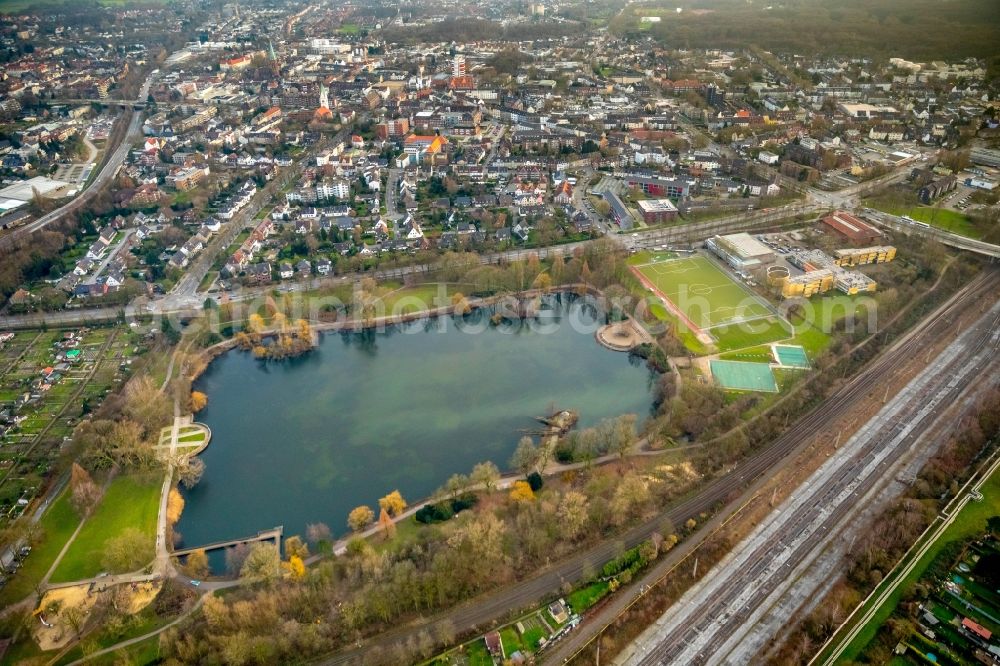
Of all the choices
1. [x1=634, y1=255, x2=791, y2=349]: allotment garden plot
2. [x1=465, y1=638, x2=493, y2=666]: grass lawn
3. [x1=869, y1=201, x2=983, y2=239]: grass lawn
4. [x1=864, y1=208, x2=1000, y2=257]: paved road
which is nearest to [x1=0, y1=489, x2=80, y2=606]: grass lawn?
[x1=465, y1=638, x2=493, y2=666]: grass lawn

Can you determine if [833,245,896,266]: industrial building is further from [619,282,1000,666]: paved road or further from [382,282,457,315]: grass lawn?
[382,282,457,315]: grass lawn

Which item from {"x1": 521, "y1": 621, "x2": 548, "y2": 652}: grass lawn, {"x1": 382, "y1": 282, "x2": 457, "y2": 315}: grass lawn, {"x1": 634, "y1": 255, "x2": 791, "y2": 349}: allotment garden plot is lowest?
{"x1": 521, "y1": 621, "x2": 548, "y2": 652}: grass lawn

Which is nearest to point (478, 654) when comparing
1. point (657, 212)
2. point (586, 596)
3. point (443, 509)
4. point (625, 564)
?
point (586, 596)

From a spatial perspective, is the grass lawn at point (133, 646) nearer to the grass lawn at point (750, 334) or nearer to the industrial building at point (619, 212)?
the grass lawn at point (750, 334)

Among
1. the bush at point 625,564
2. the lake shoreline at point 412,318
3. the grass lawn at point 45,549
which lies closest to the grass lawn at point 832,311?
the lake shoreline at point 412,318

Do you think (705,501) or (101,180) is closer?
(705,501)

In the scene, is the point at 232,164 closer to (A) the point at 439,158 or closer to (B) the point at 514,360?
(A) the point at 439,158

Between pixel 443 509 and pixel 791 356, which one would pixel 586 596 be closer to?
pixel 443 509
